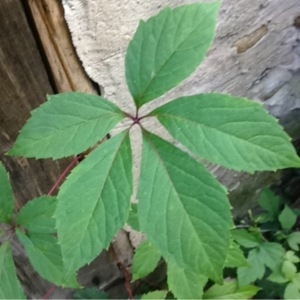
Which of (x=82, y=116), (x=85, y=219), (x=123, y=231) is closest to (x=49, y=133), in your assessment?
(x=82, y=116)

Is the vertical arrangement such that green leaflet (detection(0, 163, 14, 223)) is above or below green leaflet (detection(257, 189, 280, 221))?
above

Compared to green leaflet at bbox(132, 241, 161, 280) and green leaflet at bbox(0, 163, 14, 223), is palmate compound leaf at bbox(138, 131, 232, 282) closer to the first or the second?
green leaflet at bbox(0, 163, 14, 223)

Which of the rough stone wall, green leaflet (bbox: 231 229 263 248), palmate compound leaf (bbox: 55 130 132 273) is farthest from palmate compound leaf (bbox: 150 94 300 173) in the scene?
green leaflet (bbox: 231 229 263 248)

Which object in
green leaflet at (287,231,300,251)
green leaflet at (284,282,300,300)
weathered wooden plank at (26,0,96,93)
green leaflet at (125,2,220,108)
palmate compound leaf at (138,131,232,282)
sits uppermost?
weathered wooden plank at (26,0,96,93)

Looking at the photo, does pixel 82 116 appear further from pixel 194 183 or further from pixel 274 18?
pixel 274 18

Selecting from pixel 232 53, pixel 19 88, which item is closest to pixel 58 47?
pixel 19 88

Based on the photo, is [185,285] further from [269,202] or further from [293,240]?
[269,202]

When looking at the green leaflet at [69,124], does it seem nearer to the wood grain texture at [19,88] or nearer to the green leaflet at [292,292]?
the wood grain texture at [19,88]
